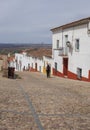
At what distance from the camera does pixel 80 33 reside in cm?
2966

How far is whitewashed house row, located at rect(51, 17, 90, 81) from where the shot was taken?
28.2 metres

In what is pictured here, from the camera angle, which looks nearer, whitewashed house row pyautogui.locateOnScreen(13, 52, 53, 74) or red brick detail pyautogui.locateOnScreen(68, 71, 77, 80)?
red brick detail pyautogui.locateOnScreen(68, 71, 77, 80)

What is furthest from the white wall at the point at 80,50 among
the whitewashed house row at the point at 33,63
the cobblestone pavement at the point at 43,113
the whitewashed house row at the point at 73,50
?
the cobblestone pavement at the point at 43,113

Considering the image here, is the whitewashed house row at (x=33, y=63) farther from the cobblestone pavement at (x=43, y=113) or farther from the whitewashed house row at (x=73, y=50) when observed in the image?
the cobblestone pavement at (x=43, y=113)

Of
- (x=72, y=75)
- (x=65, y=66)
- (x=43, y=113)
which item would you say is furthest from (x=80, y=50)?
(x=43, y=113)

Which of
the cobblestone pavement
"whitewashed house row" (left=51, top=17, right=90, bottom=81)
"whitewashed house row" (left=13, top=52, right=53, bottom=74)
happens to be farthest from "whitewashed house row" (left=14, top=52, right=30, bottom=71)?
the cobblestone pavement

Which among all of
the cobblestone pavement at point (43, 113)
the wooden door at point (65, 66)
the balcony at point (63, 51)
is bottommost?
the wooden door at point (65, 66)

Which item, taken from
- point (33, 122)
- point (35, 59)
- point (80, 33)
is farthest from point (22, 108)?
point (35, 59)

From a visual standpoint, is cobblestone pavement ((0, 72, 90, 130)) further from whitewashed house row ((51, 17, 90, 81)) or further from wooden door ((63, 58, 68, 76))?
wooden door ((63, 58, 68, 76))

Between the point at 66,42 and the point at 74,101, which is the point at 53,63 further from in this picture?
the point at 74,101

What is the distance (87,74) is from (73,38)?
546 centimetres

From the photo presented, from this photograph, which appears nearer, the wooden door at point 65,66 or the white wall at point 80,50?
the white wall at point 80,50

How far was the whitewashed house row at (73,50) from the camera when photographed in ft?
92.6

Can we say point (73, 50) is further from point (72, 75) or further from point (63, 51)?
point (63, 51)
